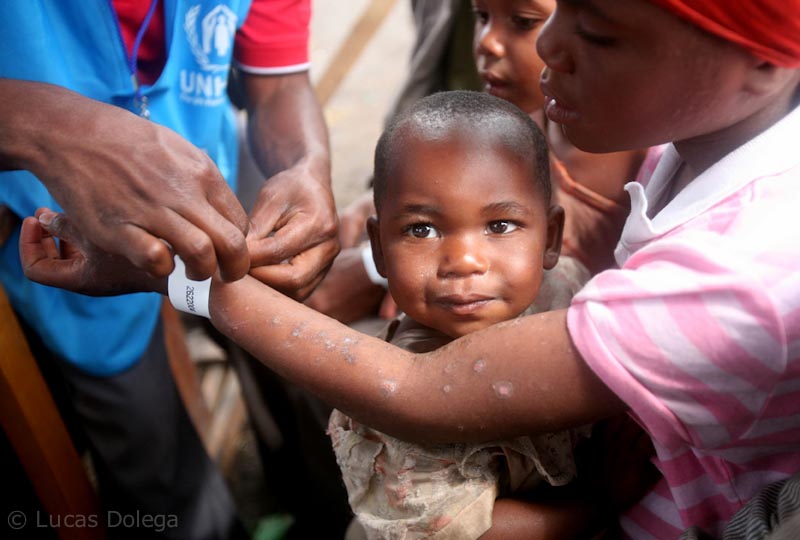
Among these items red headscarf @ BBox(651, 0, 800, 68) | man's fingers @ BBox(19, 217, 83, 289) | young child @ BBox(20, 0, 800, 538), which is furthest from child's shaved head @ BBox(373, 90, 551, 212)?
man's fingers @ BBox(19, 217, 83, 289)

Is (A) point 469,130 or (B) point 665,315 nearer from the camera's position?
(B) point 665,315

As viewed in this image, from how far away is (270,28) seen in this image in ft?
5.57

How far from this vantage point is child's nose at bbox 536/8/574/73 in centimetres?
98

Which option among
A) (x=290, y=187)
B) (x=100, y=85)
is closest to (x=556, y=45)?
(x=290, y=187)

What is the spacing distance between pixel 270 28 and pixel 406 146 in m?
0.71

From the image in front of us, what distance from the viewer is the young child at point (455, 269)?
3.57 ft

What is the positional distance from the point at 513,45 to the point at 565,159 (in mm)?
269

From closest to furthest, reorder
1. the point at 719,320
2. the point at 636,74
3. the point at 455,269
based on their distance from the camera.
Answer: the point at 719,320, the point at 636,74, the point at 455,269

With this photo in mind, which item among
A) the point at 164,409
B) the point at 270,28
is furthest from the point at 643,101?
the point at 164,409

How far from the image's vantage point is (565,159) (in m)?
1.57

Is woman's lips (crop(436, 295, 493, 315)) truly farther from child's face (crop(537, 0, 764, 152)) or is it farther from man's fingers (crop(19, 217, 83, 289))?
man's fingers (crop(19, 217, 83, 289))

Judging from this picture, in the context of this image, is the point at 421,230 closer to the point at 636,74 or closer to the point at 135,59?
the point at 636,74

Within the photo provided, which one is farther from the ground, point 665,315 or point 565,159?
point 665,315

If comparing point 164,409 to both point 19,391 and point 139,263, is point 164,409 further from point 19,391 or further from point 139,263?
point 139,263
